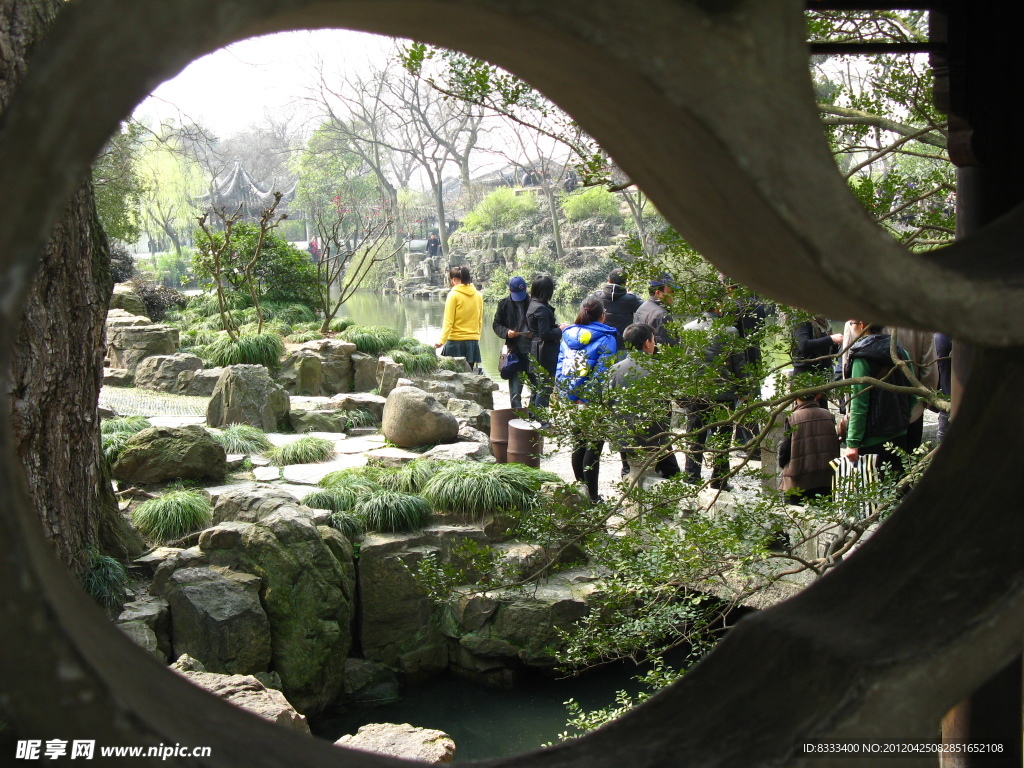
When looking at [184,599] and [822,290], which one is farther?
[184,599]

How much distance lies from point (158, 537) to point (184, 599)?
33.9 inches

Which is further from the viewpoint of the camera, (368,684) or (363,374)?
(363,374)

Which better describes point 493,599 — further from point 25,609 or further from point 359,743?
point 25,609

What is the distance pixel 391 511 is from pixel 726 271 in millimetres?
5455

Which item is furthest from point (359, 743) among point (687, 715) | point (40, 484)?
point (687, 715)

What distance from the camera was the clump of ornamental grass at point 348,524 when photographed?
584 cm

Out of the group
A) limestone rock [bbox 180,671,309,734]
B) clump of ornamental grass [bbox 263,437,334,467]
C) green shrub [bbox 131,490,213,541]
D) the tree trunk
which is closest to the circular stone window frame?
limestone rock [bbox 180,671,309,734]

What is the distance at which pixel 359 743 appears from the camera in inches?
117

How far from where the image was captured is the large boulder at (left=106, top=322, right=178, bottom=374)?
32.8 ft

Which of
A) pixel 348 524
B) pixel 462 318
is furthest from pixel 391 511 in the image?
pixel 462 318

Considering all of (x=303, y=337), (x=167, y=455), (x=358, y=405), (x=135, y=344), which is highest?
(x=303, y=337)

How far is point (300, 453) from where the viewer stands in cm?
737

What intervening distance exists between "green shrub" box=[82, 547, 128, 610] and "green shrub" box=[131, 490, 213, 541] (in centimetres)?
86

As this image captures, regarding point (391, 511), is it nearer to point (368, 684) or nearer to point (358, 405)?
point (368, 684)
